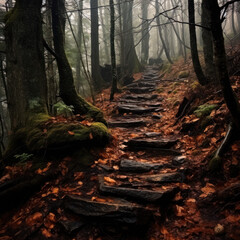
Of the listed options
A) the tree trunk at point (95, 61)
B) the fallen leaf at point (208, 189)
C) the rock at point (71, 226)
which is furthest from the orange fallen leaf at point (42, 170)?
the tree trunk at point (95, 61)

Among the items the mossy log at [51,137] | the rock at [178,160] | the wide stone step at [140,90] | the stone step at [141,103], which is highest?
the wide stone step at [140,90]

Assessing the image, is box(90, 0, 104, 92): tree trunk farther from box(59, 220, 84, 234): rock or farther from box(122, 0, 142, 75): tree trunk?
box(59, 220, 84, 234): rock

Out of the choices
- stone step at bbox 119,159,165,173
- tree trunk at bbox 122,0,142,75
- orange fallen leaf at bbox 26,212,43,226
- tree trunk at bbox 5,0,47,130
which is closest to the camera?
orange fallen leaf at bbox 26,212,43,226

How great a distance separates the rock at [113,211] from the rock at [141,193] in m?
0.16

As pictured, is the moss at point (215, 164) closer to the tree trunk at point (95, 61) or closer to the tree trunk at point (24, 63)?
the tree trunk at point (24, 63)

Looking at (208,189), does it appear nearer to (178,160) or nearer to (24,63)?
(178,160)

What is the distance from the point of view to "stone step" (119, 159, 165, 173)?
3548 millimetres

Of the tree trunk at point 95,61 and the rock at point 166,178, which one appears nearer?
the rock at point 166,178

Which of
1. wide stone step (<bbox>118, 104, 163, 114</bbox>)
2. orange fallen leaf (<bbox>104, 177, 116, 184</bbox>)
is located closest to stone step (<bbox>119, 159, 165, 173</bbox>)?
orange fallen leaf (<bbox>104, 177, 116, 184</bbox>)

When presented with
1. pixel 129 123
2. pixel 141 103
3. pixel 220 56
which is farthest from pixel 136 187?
pixel 141 103

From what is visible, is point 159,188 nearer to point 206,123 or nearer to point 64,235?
point 64,235

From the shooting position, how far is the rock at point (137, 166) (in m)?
3.55

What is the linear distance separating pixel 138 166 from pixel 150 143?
96cm

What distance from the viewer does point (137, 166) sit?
11.9 feet
